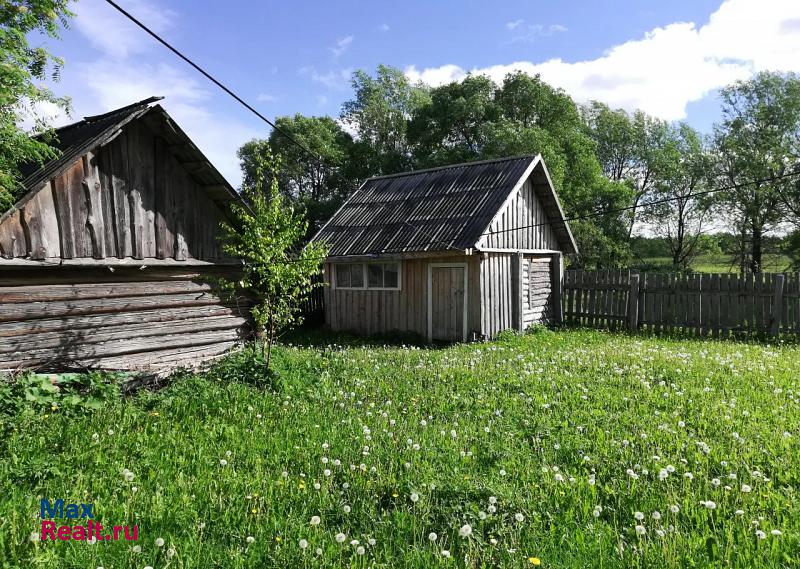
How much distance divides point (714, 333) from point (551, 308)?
4.92 metres

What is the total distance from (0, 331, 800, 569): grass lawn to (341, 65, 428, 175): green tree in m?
25.8

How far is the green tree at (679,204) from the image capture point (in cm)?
3762

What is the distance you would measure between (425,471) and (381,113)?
116 ft

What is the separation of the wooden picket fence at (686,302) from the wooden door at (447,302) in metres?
5.39

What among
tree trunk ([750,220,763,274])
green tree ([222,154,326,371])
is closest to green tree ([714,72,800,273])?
tree trunk ([750,220,763,274])

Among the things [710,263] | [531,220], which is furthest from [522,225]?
[710,263]

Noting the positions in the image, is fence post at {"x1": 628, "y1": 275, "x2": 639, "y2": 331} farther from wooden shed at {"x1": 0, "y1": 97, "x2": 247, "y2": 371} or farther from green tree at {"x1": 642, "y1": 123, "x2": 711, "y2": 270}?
green tree at {"x1": 642, "y1": 123, "x2": 711, "y2": 270}

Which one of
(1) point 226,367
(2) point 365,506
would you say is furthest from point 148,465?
(1) point 226,367

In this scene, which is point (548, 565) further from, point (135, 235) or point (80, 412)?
point (135, 235)

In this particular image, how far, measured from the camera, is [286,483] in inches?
184

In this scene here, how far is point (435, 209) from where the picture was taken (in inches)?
606

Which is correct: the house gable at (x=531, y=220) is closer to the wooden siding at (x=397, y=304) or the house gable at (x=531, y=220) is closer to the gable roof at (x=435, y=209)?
the gable roof at (x=435, y=209)

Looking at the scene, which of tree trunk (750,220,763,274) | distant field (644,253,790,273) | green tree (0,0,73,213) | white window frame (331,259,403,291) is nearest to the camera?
green tree (0,0,73,213)

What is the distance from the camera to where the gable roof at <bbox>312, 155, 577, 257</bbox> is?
14.0 meters
